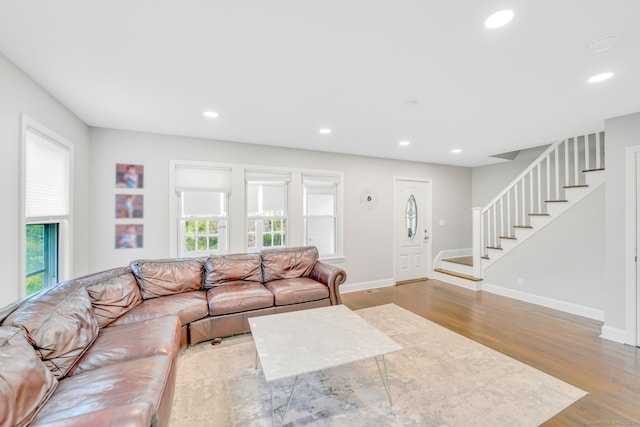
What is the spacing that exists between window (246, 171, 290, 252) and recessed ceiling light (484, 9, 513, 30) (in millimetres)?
3259

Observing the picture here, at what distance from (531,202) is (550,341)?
8.03 feet

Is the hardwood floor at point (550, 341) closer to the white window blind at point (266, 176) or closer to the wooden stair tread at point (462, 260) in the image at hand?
the wooden stair tread at point (462, 260)

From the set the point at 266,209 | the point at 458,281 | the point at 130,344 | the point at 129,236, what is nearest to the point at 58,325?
the point at 130,344

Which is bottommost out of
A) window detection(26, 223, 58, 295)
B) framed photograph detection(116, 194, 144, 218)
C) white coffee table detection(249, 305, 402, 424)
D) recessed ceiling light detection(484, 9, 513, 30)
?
white coffee table detection(249, 305, 402, 424)

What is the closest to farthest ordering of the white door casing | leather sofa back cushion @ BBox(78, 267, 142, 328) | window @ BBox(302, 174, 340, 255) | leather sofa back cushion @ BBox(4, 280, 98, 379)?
leather sofa back cushion @ BBox(4, 280, 98, 379) → leather sofa back cushion @ BBox(78, 267, 142, 328) → the white door casing → window @ BBox(302, 174, 340, 255)

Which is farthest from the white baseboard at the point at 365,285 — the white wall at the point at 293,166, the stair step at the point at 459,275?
the stair step at the point at 459,275

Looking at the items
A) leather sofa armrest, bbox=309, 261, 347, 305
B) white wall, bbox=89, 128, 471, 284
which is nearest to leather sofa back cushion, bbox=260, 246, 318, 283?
leather sofa armrest, bbox=309, 261, 347, 305

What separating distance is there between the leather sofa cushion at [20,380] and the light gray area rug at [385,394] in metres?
0.81

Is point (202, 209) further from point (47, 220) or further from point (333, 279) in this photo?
point (333, 279)

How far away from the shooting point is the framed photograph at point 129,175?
3410mm

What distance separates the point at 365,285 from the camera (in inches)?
193

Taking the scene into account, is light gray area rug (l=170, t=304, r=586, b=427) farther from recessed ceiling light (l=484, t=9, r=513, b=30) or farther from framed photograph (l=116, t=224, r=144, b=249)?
recessed ceiling light (l=484, t=9, r=513, b=30)

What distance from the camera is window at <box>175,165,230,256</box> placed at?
12.3ft

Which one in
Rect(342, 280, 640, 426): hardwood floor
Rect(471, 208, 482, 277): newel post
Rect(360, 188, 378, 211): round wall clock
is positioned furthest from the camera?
Rect(360, 188, 378, 211): round wall clock
